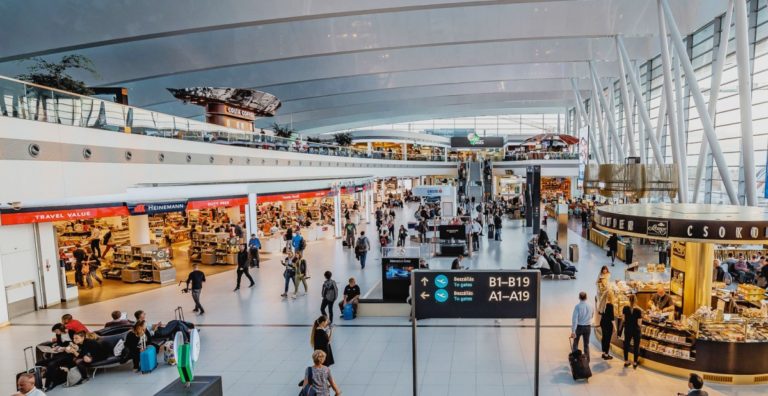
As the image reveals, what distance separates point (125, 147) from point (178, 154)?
222 cm

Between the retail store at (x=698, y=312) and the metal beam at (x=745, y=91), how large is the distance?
13.7ft

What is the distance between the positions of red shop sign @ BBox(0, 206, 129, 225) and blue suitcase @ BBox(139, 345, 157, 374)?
6604mm

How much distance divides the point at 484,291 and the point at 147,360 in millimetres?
6065

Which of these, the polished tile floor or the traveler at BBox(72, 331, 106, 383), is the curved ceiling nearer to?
the polished tile floor

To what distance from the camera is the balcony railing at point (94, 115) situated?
285 inches

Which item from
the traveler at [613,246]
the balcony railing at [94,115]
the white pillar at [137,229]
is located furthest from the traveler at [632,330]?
the white pillar at [137,229]

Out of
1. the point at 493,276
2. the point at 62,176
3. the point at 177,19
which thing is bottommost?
the point at 493,276

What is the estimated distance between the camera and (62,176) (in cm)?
801

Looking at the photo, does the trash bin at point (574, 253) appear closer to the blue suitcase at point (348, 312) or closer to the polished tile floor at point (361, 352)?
the polished tile floor at point (361, 352)

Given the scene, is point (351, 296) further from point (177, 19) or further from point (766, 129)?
point (766, 129)

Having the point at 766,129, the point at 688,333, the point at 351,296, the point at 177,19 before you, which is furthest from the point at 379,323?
the point at 766,129

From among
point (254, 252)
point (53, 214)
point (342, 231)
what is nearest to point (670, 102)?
point (254, 252)

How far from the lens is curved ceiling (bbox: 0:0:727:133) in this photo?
14648mm

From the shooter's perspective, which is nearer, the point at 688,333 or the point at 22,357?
the point at 688,333
